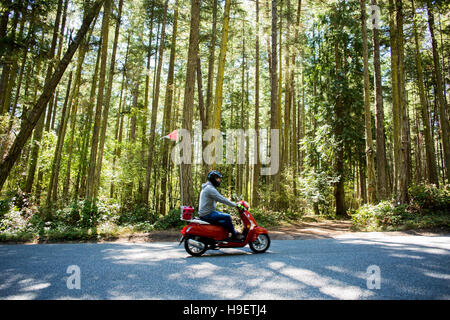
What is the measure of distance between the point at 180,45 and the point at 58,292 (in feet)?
62.0

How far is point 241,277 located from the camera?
3773mm

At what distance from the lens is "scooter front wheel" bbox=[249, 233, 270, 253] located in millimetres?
5921

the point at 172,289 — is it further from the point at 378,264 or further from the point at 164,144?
the point at 164,144

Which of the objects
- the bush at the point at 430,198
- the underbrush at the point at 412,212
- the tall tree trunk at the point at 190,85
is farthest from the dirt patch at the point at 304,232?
the tall tree trunk at the point at 190,85

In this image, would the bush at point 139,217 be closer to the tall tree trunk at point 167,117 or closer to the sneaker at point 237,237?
the tall tree trunk at point 167,117

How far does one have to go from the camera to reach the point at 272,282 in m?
3.50

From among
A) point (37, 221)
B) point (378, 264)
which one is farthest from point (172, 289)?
point (37, 221)

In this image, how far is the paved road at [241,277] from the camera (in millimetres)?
3080

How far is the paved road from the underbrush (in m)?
6.06

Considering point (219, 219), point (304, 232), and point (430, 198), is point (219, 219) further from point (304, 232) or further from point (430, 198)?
point (430, 198)

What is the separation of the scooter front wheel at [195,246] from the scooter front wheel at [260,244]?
1047mm

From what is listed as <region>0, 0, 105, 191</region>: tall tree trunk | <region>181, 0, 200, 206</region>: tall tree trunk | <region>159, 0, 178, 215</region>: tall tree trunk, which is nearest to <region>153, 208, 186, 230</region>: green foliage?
<region>181, 0, 200, 206</region>: tall tree trunk

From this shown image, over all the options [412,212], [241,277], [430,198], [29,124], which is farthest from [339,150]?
[29,124]

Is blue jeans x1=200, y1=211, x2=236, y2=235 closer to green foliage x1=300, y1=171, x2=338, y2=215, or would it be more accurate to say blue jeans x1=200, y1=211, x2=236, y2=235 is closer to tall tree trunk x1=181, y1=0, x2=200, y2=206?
tall tree trunk x1=181, y1=0, x2=200, y2=206
